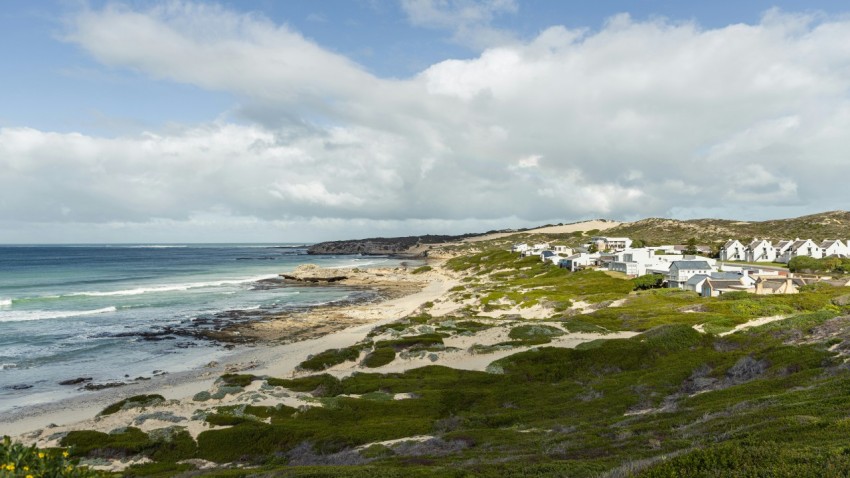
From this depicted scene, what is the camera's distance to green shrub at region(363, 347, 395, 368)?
40756 mm

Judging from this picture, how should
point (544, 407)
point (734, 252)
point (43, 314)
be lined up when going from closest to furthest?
point (544, 407)
point (43, 314)
point (734, 252)

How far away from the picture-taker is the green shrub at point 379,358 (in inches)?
1605

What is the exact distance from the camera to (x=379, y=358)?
4156 centimetres

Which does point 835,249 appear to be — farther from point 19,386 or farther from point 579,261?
point 19,386

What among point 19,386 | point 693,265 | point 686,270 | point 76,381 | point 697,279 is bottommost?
point 76,381

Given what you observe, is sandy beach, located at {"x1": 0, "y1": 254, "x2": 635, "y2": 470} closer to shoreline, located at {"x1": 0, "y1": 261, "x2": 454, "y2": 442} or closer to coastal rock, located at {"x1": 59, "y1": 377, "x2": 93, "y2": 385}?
shoreline, located at {"x1": 0, "y1": 261, "x2": 454, "y2": 442}

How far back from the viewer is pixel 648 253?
318 feet

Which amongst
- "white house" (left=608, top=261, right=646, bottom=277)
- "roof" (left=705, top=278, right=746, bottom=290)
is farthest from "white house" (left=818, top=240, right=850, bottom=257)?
"roof" (left=705, top=278, right=746, bottom=290)

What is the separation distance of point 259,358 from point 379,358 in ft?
45.4

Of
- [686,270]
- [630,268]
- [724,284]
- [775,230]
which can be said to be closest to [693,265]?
[686,270]

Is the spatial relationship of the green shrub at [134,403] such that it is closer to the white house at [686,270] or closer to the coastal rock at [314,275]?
the white house at [686,270]

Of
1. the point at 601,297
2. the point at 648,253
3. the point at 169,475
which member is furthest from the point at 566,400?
the point at 648,253

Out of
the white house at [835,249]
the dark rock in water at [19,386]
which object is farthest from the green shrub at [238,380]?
the white house at [835,249]

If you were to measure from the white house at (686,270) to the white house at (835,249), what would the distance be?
4998 centimetres
